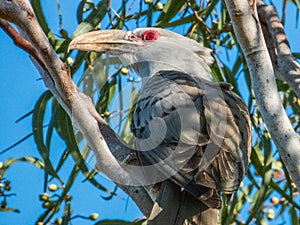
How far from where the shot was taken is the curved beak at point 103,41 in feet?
11.9

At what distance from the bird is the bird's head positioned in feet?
0.66

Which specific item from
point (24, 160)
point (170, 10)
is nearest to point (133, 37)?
point (170, 10)

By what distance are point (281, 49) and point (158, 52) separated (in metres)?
0.66

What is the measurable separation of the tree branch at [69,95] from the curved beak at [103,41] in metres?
0.47

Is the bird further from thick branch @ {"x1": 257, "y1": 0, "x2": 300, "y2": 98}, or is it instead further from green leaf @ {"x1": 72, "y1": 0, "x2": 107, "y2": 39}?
thick branch @ {"x1": 257, "y1": 0, "x2": 300, "y2": 98}

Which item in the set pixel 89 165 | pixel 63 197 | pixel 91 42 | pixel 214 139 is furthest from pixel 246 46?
pixel 63 197

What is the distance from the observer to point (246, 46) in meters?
3.00

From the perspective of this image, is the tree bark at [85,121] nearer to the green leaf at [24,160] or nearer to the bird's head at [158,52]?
the bird's head at [158,52]

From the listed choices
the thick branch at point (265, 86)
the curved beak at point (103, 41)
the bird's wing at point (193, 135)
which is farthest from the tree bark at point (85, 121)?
the curved beak at point (103, 41)

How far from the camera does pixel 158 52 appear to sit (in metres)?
4.02

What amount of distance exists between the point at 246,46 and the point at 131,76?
4.72 ft

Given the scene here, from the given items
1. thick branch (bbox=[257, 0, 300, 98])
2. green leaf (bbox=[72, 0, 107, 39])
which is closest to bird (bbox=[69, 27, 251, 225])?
green leaf (bbox=[72, 0, 107, 39])

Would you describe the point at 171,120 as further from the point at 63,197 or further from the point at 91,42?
the point at 63,197

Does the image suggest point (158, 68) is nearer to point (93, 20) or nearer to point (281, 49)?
point (93, 20)
